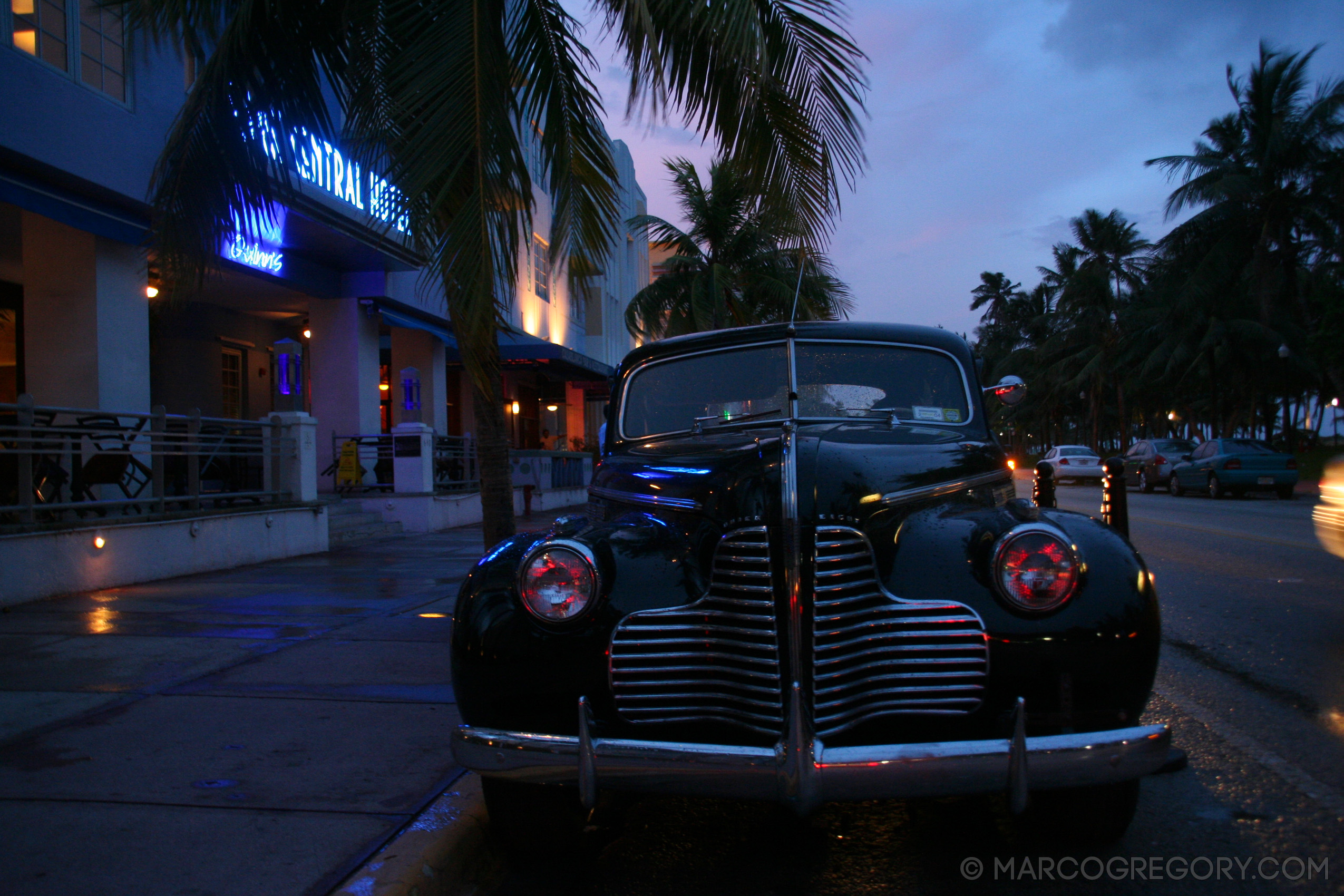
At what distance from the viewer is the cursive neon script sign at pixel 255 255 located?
12.4 meters

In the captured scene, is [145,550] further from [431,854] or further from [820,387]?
[820,387]

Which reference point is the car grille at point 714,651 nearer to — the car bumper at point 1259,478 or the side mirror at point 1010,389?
the side mirror at point 1010,389

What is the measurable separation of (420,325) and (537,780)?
54.1 feet

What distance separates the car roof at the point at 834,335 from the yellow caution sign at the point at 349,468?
11.9 m

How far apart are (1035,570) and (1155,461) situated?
25398 mm

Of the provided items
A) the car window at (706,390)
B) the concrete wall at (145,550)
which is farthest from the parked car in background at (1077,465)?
the car window at (706,390)

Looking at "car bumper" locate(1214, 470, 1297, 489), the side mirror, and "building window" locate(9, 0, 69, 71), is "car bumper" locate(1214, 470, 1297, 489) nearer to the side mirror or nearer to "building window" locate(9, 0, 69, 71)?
the side mirror

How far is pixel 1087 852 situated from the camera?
289cm

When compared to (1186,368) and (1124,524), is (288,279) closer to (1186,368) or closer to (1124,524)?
(1124,524)

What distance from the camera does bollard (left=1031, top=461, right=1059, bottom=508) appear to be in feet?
18.0

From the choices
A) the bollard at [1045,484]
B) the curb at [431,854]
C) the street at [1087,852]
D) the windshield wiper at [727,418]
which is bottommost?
the street at [1087,852]

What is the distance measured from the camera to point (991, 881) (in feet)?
9.24

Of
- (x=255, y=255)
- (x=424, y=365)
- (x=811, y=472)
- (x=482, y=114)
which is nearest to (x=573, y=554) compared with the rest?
(x=811, y=472)

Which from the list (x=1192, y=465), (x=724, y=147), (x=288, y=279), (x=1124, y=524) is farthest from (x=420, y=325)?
(x=1192, y=465)
